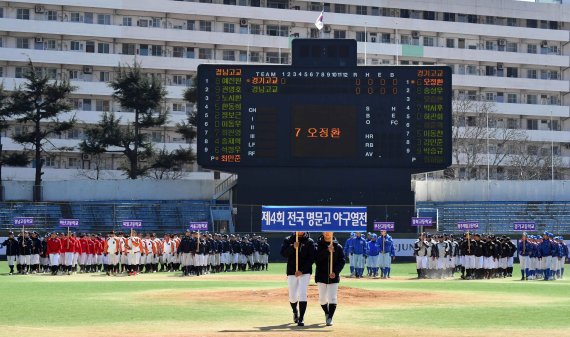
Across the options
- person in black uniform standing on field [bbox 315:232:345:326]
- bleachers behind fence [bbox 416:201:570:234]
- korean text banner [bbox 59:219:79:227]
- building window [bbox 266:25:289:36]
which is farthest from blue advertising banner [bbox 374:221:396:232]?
building window [bbox 266:25:289:36]

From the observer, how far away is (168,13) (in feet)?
351

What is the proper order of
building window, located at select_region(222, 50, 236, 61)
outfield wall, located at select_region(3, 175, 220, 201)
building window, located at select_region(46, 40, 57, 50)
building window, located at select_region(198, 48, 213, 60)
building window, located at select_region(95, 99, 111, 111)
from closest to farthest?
outfield wall, located at select_region(3, 175, 220, 201)
building window, located at select_region(46, 40, 57, 50)
building window, located at select_region(95, 99, 111, 111)
building window, located at select_region(198, 48, 213, 60)
building window, located at select_region(222, 50, 236, 61)

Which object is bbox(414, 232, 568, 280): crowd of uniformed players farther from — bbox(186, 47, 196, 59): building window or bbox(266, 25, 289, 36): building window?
bbox(266, 25, 289, 36): building window

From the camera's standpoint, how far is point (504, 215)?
7050 cm

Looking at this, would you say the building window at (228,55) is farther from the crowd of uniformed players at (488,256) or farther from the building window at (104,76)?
the crowd of uniformed players at (488,256)

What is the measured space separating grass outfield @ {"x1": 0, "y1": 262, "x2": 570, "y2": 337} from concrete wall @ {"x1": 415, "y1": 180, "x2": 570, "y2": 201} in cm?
3400

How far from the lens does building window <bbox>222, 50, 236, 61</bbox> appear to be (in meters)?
111

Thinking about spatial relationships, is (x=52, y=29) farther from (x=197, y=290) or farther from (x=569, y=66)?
(x=197, y=290)

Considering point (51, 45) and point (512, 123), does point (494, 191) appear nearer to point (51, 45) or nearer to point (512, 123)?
point (512, 123)

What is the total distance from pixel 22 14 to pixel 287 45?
27.0m

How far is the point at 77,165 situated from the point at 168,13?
17911 mm

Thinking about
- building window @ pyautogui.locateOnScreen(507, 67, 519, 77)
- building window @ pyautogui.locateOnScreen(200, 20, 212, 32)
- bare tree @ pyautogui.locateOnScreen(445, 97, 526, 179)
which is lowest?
bare tree @ pyautogui.locateOnScreen(445, 97, 526, 179)

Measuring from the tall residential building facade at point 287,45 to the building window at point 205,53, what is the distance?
4.1 inches

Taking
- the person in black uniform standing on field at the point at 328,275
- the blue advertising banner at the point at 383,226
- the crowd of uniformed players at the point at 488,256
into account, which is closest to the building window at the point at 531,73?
the blue advertising banner at the point at 383,226
